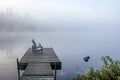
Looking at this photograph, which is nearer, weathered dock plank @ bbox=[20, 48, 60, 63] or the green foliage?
the green foliage

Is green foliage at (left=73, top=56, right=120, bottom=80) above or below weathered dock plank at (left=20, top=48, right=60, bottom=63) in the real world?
above

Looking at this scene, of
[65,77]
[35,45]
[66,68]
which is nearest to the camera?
[35,45]

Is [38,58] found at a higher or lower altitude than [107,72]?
lower

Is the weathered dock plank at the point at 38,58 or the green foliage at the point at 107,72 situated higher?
the green foliage at the point at 107,72

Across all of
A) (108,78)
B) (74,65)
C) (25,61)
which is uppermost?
(108,78)

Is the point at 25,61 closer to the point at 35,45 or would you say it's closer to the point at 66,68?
the point at 35,45

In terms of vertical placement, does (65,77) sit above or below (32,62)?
below

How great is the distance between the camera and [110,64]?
251 inches

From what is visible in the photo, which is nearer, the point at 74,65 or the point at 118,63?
the point at 118,63

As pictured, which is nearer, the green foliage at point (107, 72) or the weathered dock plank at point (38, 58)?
the green foliage at point (107, 72)

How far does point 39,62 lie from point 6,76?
14134 mm

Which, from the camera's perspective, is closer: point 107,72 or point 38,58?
point 107,72

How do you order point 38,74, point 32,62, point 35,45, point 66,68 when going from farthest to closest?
point 66,68, point 35,45, point 32,62, point 38,74

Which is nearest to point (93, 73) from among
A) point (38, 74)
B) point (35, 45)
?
point (38, 74)
